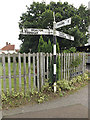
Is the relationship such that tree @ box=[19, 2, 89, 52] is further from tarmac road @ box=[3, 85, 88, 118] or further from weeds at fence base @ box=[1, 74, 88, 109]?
tarmac road @ box=[3, 85, 88, 118]

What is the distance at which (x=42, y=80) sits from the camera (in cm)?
423

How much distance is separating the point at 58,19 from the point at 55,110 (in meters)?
12.9

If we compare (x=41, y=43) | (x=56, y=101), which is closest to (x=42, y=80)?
(x=56, y=101)

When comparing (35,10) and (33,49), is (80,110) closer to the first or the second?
(33,49)

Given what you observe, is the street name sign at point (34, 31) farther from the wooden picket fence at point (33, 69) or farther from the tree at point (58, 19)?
the tree at point (58, 19)

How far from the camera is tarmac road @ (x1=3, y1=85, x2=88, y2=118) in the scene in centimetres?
274

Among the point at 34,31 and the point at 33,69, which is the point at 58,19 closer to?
the point at 34,31

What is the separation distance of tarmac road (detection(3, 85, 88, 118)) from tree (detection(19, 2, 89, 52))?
1085 centimetres

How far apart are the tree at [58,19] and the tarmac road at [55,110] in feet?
35.6

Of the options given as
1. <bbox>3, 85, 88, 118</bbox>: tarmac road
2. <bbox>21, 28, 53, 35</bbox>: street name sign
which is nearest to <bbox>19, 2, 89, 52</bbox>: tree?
<bbox>21, 28, 53, 35</bbox>: street name sign

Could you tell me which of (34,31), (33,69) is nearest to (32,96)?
(33,69)

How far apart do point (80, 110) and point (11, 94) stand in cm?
243

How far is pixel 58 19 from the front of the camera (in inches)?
543

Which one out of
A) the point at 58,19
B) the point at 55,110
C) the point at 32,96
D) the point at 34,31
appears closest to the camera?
the point at 55,110
